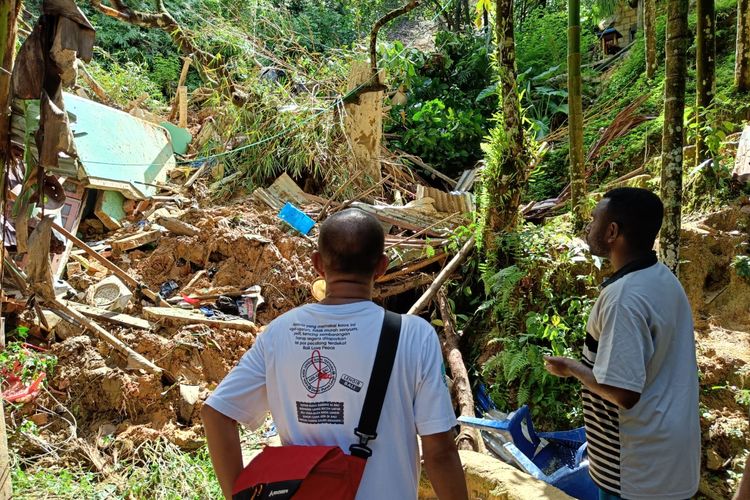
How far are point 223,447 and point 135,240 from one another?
22.1 ft

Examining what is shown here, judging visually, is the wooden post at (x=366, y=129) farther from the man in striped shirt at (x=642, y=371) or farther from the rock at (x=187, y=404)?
the man in striped shirt at (x=642, y=371)

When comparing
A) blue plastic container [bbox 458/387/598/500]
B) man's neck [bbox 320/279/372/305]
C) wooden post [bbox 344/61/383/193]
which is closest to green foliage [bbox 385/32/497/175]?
wooden post [bbox 344/61/383/193]

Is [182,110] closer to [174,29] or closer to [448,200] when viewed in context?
[174,29]

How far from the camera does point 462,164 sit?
31.4 feet

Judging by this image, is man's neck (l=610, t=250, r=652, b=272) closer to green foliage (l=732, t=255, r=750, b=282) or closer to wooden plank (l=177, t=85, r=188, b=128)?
green foliage (l=732, t=255, r=750, b=282)

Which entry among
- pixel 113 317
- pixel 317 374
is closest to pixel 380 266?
pixel 317 374

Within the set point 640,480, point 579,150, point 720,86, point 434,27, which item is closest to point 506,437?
point 640,480

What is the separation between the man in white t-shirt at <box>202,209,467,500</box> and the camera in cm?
162

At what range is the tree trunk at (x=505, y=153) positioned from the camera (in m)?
5.93

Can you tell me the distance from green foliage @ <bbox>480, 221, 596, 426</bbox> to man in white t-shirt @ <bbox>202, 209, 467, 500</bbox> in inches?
147

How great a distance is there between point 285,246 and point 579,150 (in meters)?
3.85

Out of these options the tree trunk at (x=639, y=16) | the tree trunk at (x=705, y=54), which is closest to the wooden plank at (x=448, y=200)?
the tree trunk at (x=705, y=54)

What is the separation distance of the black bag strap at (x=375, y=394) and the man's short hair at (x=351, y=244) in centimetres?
24

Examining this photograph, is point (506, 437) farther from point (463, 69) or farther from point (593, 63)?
point (593, 63)
